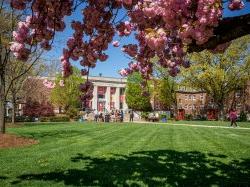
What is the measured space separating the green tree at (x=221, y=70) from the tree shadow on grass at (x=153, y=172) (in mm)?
49608

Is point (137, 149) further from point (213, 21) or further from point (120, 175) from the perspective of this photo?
point (213, 21)

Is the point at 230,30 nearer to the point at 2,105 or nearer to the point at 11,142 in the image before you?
the point at 11,142

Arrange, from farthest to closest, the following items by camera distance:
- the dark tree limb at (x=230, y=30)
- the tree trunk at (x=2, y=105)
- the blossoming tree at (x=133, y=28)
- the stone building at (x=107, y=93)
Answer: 1. the stone building at (x=107, y=93)
2. the tree trunk at (x=2, y=105)
3. the dark tree limb at (x=230, y=30)
4. the blossoming tree at (x=133, y=28)

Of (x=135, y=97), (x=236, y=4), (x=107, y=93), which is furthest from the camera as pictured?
(x=107, y=93)

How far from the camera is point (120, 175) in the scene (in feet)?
36.9

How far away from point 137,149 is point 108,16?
31.8 feet

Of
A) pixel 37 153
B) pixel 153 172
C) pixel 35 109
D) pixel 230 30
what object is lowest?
pixel 153 172

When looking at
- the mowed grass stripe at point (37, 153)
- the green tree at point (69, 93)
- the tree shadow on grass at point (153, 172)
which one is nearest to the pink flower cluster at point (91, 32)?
the tree shadow on grass at point (153, 172)

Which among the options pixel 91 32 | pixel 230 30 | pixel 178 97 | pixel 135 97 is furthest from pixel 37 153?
pixel 178 97

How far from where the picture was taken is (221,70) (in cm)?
6359

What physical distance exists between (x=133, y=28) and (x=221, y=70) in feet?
185

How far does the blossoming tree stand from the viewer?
17.8ft

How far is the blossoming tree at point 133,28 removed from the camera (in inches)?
214

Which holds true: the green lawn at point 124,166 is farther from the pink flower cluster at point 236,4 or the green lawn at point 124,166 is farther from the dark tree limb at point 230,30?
the pink flower cluster at point 236,4
